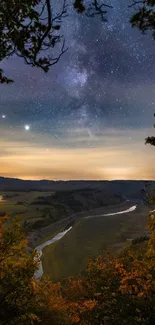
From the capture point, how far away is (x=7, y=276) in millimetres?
23094

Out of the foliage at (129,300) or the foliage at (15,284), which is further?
the foliage at (15,284)

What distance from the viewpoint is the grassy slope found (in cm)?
8094

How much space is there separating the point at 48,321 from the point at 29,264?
8.12 meters

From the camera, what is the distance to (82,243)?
11288 cm

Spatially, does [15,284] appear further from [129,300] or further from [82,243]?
[82,243]

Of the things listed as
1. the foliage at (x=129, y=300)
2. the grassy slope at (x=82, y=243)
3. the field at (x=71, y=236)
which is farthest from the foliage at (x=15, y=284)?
the grassy slope at (x=82, y=243)

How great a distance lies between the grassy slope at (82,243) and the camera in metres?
80.9

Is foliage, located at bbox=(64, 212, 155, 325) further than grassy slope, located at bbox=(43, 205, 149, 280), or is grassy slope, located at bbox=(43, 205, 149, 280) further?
grassy slope, located at bbox=(43, 205, 149, 280)

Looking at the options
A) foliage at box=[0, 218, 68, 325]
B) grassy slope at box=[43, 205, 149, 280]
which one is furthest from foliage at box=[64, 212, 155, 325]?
grassy slope at box=[43, 205, 149, 280]

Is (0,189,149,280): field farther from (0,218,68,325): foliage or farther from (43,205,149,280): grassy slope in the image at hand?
(0,218,68,325): foliage

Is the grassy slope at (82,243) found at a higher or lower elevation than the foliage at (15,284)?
lower

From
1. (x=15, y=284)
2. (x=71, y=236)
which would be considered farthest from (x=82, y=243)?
(x=15, y=284)

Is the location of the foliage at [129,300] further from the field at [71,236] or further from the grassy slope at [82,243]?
the grassy slope at [82,243]

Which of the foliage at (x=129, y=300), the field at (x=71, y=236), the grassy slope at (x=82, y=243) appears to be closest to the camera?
the foliage at (x=129, y=300)
